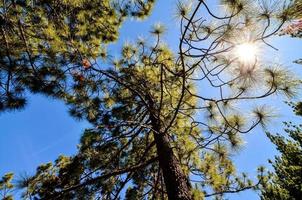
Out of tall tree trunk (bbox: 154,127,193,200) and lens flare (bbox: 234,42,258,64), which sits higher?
lens flare (bbox: 234,42,258,64)

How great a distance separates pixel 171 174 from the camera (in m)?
3.74

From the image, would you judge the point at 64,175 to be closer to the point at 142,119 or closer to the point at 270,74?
the point at 142,119

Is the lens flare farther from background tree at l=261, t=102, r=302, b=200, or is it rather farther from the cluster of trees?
background tree at l=261, t=102, r=302, b=200

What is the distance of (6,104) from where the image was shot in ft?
13.8

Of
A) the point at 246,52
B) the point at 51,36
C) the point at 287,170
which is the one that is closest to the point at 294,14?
the point at 246,52

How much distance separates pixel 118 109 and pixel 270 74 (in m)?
2.93

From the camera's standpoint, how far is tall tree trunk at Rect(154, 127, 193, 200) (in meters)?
3.47

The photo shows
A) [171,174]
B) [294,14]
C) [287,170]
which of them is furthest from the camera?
[287,170]

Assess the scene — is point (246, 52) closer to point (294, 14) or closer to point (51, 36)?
point (294, 14)

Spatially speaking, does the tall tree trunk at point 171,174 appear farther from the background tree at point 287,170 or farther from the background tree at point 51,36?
the background tree at point 287,170

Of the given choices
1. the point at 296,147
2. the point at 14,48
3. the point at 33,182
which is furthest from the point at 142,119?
the point at 296,147

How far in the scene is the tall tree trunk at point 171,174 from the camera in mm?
3475

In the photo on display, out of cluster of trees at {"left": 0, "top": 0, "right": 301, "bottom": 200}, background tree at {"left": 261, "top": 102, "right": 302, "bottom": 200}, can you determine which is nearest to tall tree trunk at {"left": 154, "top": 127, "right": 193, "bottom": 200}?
cluster of trees at {"left": 0, "top": 0, "right": 301, "bottom": 200}

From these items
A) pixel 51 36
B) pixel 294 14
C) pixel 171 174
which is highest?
pixel 51 36
